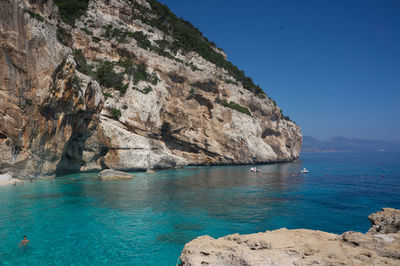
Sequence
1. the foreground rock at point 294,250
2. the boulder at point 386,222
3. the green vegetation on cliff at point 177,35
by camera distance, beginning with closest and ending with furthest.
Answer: the foreground rock at point 294,250 → the boulder at point 386,222 → the green vegetation on cliff at point 177,35

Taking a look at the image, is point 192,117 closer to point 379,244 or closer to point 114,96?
point 114,96

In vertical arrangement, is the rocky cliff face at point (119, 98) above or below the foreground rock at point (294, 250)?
above

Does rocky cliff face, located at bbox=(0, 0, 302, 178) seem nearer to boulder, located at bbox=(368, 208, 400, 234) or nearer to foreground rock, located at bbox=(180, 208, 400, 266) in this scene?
foreground rock, located at bbox=(180, 208, 400, 266)

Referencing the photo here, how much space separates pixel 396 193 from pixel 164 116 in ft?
121

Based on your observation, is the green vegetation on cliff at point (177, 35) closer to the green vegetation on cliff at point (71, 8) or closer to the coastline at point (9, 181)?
the green vegetation on cliff at point (71, 8)

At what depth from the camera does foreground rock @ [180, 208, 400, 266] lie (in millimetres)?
4691

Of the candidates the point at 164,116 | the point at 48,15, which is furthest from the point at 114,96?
the point at 48,15

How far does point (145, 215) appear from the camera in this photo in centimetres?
1572

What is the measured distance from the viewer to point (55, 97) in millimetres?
26797

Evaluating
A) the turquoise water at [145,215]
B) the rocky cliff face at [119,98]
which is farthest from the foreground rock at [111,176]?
the rocky cliff face at [119,98]

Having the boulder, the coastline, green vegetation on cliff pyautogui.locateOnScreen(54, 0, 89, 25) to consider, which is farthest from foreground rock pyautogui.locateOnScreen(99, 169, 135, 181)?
green vegetation on cliff pyautogui.locateOnScreen(54, 0, 89, 25)

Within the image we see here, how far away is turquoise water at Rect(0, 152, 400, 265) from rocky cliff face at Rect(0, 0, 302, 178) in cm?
693

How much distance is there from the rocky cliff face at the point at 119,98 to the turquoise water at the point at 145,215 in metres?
6.93

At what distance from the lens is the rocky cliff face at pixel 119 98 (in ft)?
81.1
